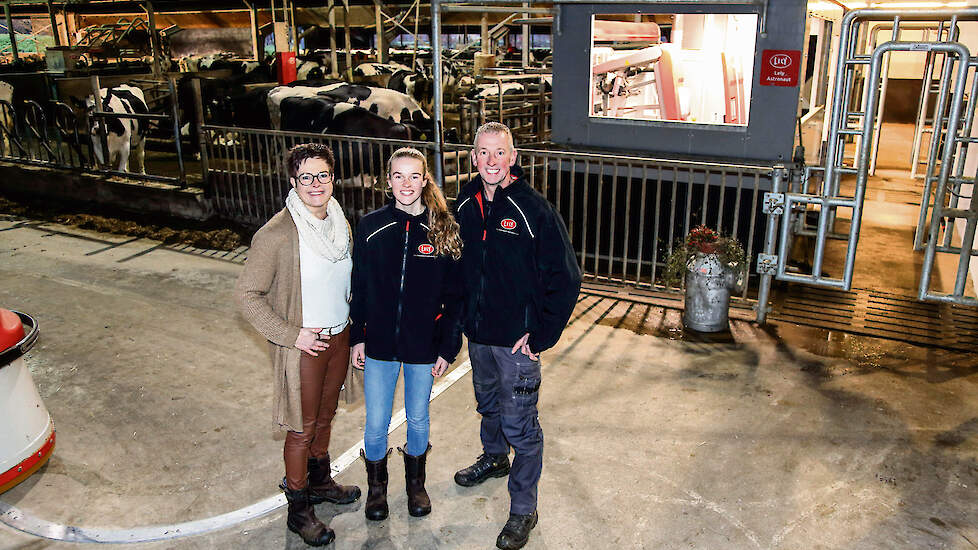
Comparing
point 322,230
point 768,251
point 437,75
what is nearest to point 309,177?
point 322,230

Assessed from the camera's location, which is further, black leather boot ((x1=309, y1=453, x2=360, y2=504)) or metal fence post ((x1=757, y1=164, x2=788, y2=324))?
metal fence post ((x1=757, y1=164, x2=788, y2=324))

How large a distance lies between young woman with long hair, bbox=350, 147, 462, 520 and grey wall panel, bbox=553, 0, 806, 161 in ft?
18.1

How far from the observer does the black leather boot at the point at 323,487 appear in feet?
12.9

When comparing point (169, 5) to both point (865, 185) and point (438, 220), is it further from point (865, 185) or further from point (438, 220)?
point (438, 220)

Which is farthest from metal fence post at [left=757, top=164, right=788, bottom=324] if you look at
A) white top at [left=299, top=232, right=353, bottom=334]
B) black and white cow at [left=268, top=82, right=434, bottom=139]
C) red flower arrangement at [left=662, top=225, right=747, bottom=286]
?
black and white cow at [left=268, top=82, right=434, bottom=139]

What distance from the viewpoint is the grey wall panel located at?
8523 millimetres

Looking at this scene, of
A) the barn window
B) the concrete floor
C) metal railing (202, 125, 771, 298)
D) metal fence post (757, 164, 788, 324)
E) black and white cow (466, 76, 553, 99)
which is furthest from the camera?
black and white cow (466, 76, 553, 99)

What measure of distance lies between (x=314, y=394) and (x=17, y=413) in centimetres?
189

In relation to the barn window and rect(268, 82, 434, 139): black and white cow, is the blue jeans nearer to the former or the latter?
the barn window

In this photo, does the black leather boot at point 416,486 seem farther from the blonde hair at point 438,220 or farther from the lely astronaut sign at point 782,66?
the lely astronaut sign at point 782,66

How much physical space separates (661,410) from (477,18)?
1087 inches

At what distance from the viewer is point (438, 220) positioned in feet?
11.2

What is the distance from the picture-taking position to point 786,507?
3900 millimetres

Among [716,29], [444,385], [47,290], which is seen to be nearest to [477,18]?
[716,29]
